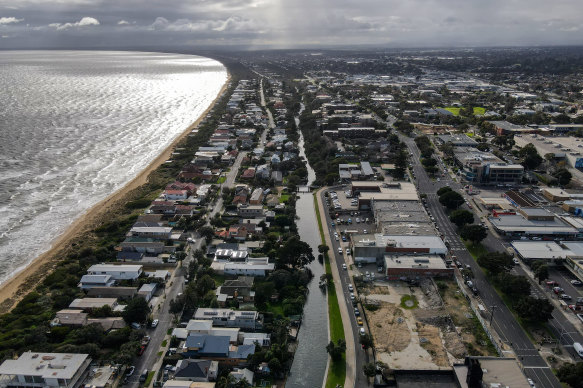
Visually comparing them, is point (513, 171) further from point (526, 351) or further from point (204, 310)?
point (204, 310)

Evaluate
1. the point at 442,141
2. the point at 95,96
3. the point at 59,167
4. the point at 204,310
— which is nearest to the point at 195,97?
the point at 95,96

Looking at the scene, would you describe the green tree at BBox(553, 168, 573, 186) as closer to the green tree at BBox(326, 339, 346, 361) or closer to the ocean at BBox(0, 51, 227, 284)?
the green tree at BBox(326, 339, 346, 361)

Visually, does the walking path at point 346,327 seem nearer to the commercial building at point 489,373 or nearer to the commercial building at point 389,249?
the commercial building at point 389,249

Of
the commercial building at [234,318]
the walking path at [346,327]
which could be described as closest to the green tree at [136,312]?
the commercial building at [234,318]

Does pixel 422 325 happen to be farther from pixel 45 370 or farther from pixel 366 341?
pixel 45 370

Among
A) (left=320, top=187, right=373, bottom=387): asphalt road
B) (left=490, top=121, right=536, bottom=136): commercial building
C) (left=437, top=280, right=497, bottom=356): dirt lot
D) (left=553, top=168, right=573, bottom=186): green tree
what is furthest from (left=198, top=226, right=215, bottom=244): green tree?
(left=490, top=121, right=536, bottom=136): commercial building

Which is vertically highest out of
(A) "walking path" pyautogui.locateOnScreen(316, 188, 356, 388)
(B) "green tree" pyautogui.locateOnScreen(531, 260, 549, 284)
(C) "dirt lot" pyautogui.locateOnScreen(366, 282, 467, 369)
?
(B) "green tree" pyautogui.locateOnScreen(531, 260, 549, 284)

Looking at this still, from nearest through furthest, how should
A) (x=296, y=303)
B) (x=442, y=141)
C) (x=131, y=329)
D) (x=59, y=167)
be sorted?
(x=131, y=329) < (x=296, y=303) < (x=59, y=167) < (x=442, y=141)

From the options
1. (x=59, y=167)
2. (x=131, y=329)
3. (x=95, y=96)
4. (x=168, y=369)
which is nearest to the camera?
(x=168, y=369)
